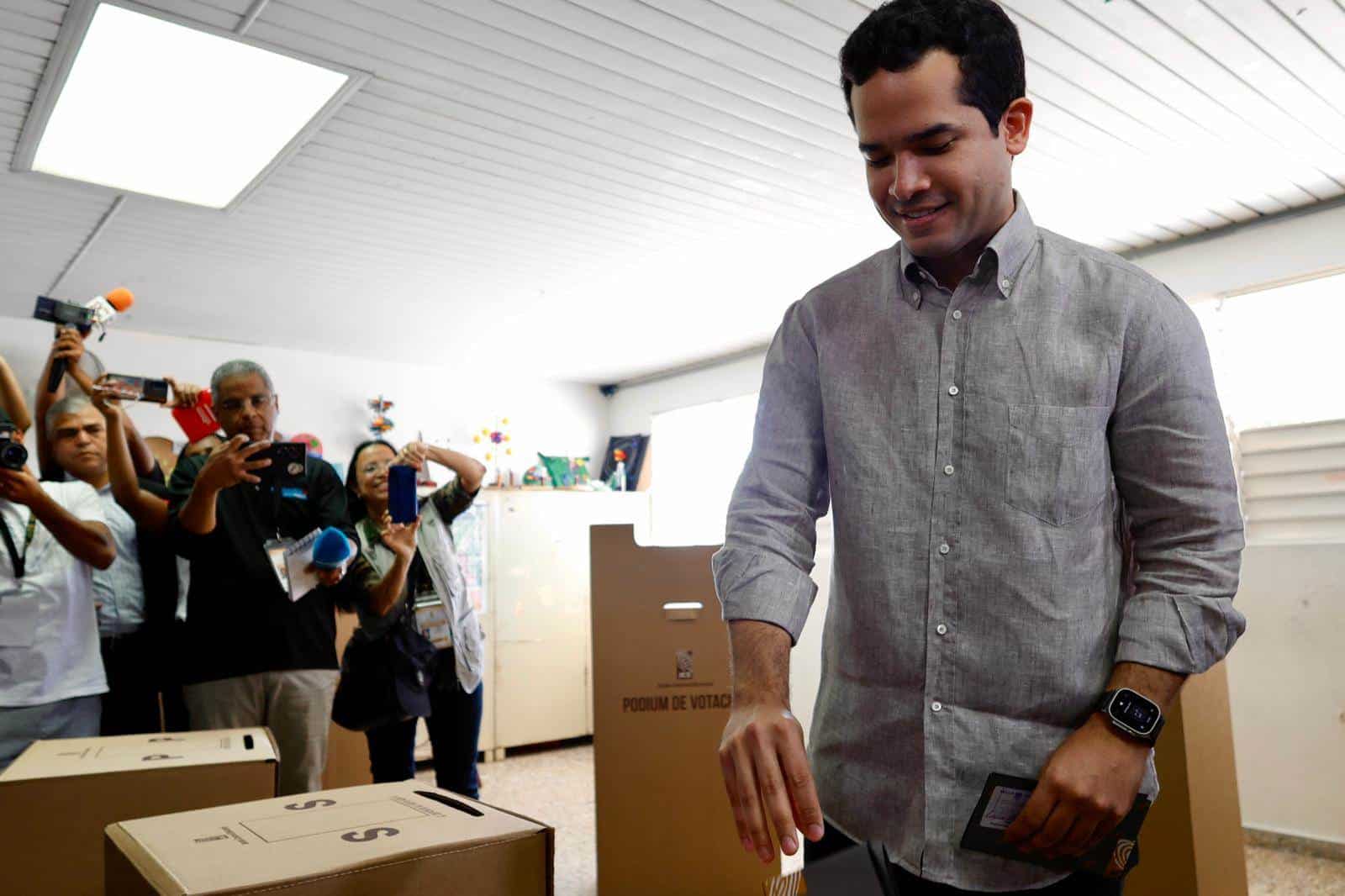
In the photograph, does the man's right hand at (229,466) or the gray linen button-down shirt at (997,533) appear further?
the man's right hand at (229,466)

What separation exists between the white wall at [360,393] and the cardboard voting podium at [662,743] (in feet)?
11.5

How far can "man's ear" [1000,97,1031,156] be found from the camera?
83cm

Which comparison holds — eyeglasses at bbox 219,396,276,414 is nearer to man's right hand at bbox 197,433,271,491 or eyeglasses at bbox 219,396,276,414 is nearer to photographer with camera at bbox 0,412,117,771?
man's right hand at bbox 197,433,271,491

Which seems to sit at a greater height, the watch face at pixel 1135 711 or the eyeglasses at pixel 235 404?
the eyeglasses at pixel 235 404

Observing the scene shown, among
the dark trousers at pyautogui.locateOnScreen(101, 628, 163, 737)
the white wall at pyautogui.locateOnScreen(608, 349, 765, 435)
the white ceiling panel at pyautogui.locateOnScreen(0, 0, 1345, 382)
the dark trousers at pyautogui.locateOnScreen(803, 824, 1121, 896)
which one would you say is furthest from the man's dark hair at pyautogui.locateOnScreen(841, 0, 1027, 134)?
the white wall at pyautogui.locateOnScreen(608, 349, 765, 435)

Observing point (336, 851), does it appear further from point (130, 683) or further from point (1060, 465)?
point (130, 683)

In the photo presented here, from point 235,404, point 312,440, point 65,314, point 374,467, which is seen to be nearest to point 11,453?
point 235,404

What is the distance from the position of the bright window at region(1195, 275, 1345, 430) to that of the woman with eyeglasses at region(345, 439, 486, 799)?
2.85 m

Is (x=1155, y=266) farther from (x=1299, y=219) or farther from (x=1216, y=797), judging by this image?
(x=1216, y=797)

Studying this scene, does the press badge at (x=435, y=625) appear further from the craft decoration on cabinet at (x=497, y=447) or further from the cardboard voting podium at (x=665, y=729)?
the craft decoration on cabinet at (x=497, y=447)

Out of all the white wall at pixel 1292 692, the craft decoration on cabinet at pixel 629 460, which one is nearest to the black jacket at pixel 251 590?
the white wall at pixel 1292 692

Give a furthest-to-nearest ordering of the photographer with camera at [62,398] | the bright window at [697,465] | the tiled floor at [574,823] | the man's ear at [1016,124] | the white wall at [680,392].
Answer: the bright window at [697,465] < the white wall at [680,392] < the tiled floor at [574,823] < the photographer with camera at [62,398] < the man's ear at [1016,124]

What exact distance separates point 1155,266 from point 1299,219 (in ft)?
1.75

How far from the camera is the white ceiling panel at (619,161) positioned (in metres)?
2.15
